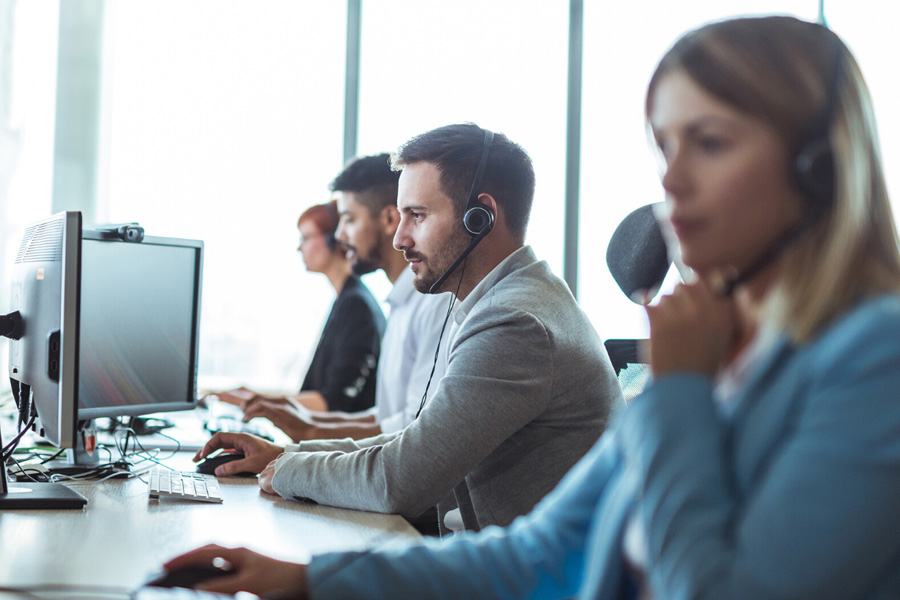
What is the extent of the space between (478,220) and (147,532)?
2.74 feet

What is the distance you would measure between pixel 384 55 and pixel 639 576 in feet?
11.1

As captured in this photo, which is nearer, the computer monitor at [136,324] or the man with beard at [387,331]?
the computer monitor at [136,324]

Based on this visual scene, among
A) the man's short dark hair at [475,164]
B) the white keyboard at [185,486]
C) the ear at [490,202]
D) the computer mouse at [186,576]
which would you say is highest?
the man's short dark hair at [475,164]

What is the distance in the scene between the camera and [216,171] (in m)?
3.60

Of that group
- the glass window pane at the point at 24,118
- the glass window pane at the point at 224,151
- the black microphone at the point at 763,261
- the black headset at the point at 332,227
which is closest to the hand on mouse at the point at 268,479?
the black microphone at the point at 763,261

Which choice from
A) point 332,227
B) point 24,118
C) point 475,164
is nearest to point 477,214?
point 475,164

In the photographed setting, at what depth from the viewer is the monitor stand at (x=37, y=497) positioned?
48.0 inches

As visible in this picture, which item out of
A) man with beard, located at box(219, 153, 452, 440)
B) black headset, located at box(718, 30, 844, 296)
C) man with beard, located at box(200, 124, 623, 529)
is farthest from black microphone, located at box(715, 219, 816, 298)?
man with beard, located at box(219, 153, 452, 440)

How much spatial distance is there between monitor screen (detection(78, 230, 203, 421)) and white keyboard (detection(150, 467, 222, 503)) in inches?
9.7

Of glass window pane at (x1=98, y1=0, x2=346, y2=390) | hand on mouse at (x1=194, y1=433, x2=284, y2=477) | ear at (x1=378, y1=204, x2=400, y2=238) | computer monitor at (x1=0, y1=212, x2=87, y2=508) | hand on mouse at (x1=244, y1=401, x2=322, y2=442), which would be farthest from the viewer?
glass window pane at (x1=98, y1=0, x2=346, y2=390)

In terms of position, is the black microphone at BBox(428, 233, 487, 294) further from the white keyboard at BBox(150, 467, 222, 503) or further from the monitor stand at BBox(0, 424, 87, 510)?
the monitor stand at BBox(0, 424, 87, 510)

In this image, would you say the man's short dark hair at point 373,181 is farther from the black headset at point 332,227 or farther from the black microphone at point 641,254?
the black microphone at point 641,254

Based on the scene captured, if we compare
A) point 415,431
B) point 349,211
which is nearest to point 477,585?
point 415,431

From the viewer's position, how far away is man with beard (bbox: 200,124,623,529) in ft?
4.01
